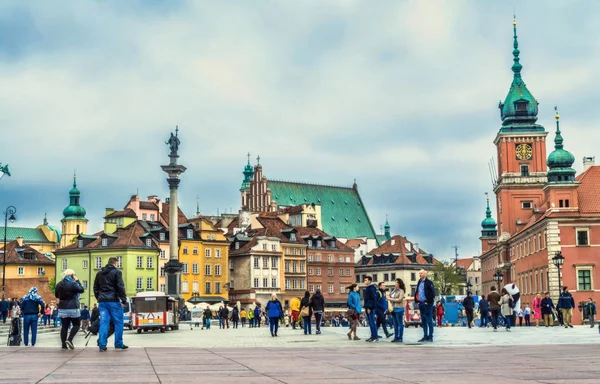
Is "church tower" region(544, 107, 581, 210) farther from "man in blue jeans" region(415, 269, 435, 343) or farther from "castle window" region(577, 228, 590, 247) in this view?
"man in blue jeans" region(415, 269, 435, 343)

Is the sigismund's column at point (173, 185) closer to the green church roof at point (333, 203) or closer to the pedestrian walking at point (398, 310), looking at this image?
the pedestrian walking at point (398, 310)

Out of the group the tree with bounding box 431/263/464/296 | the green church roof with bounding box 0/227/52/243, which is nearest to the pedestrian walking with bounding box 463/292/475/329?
the tree with bounding box 431/263/464/296

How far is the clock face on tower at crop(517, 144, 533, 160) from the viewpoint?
337 feet

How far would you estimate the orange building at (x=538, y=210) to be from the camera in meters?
71.7

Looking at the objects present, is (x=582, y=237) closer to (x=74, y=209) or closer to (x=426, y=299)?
(x=426, y=299)

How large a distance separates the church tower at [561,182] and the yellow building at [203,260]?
145 feet

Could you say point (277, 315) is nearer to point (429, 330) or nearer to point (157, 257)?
point (429, 330)

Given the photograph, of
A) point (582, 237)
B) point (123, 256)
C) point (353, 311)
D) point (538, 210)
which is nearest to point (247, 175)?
point (123, 256)

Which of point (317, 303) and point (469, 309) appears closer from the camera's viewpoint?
point (317, 303)

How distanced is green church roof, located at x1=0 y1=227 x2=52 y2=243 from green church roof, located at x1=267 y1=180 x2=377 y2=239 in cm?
5918

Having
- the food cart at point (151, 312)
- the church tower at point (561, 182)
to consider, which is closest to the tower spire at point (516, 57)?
the church tower at point (561, 182)

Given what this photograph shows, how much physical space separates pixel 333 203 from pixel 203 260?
49297mm

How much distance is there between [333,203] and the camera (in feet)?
511

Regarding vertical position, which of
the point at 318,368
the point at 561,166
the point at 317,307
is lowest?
the point at 318,368
